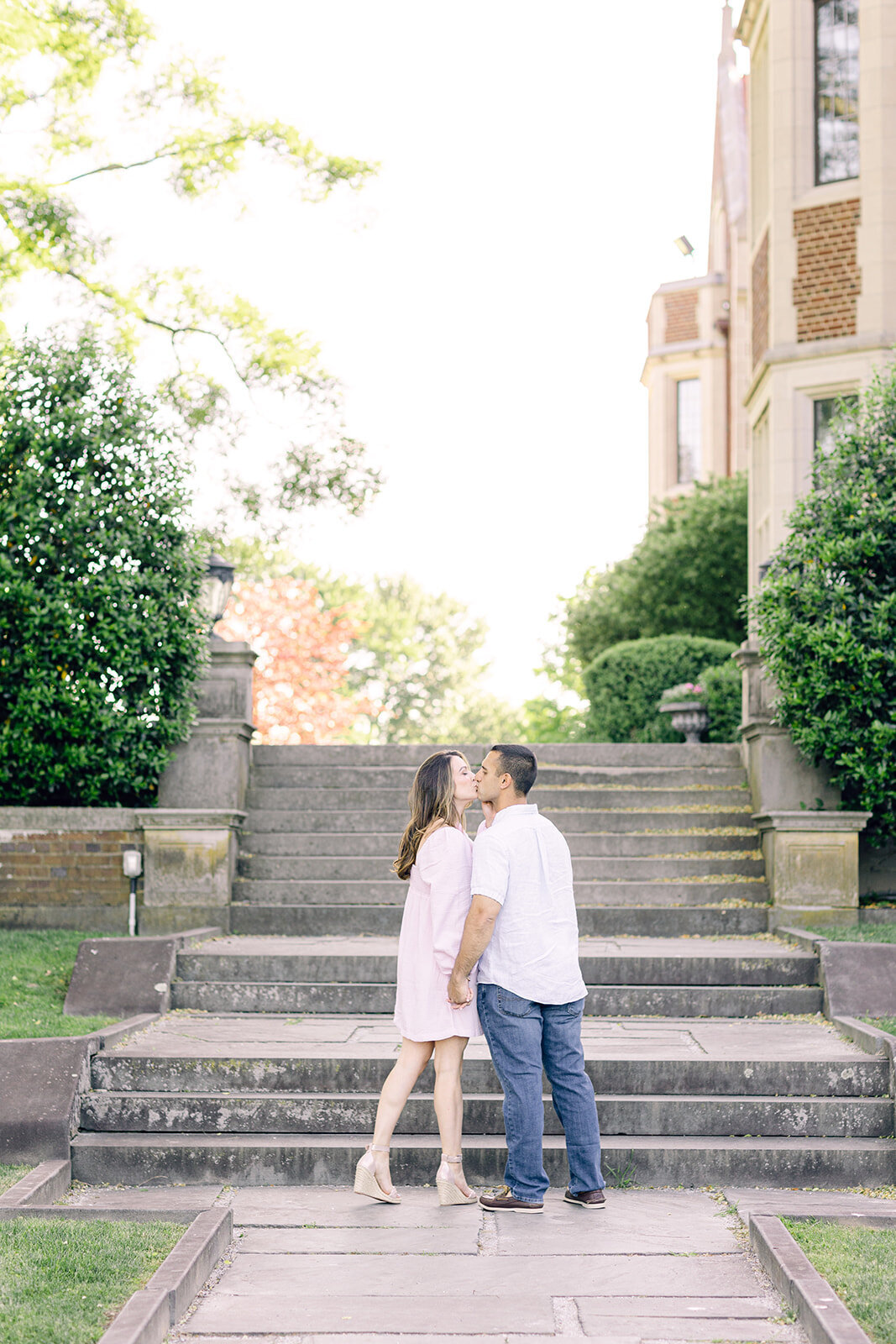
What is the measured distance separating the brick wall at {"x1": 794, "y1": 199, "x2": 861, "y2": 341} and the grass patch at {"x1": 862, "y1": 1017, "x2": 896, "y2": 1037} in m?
8.97

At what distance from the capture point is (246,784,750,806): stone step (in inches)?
416

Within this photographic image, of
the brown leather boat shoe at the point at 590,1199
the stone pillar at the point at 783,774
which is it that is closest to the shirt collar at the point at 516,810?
the brown leather boat shoe at the point at 590,1199

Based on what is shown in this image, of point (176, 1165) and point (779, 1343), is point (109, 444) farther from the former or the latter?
point (779, 1343)

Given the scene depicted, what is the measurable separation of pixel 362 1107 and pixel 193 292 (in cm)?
1085

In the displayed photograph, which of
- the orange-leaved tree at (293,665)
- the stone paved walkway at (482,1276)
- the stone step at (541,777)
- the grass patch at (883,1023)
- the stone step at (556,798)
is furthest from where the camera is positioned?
the orange-leaved tree at (293,665)

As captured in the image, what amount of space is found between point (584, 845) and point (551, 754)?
1.64 m

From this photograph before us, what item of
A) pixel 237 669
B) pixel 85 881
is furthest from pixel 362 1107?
pixel 237 669

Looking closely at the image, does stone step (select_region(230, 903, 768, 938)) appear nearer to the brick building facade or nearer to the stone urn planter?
the stone urn planter

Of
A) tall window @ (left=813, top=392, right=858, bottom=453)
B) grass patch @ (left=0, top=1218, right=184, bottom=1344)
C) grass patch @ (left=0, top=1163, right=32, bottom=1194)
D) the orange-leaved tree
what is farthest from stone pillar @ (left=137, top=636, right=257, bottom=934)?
the orange-leaved tree

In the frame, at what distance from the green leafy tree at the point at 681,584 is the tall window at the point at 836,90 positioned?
7.46m

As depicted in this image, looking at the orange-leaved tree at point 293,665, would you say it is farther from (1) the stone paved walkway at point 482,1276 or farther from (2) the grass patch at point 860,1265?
(2) the grass patch at point 860,1265

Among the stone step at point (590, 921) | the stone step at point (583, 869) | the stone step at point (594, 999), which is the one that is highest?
the stone step at point (583, 869)

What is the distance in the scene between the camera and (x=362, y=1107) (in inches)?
238

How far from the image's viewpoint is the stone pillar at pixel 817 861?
29.7 ft
